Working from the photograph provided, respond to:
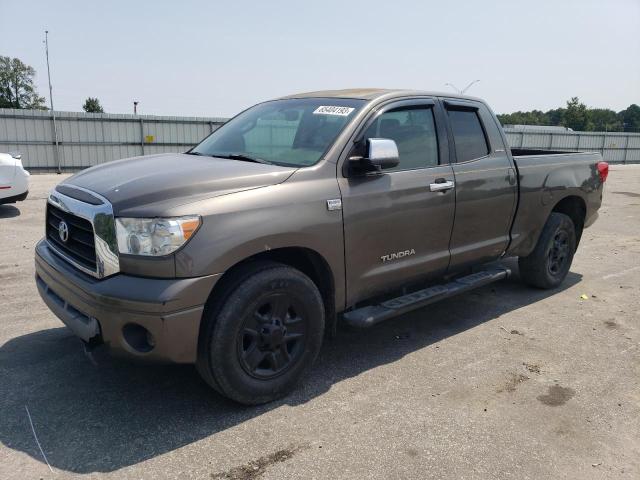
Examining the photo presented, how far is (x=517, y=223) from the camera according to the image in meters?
4.95

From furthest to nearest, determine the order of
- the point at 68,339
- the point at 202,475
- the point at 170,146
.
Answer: the point at 170,146 → the point at 68,339 → the point at 202,475

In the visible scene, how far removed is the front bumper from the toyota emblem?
0.42 m

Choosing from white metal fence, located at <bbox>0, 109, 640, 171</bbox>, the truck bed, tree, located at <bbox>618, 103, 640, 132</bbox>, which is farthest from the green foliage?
the truck bed

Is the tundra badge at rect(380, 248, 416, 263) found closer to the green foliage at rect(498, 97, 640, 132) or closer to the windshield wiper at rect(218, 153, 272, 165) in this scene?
the windshield wiper at rect(218, 153, 272, 165)

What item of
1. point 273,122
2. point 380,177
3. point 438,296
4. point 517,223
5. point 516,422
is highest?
point 273,122

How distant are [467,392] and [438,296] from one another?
866 mm

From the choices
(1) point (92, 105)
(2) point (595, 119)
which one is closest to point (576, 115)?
(2) point (595, 119)

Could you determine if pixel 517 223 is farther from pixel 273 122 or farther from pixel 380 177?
pixel 273 122

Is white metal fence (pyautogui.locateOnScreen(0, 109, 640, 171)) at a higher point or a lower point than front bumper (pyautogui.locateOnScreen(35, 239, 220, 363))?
higher

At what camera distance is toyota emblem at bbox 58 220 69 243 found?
326 cm

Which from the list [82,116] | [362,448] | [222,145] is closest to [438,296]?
[362,448]

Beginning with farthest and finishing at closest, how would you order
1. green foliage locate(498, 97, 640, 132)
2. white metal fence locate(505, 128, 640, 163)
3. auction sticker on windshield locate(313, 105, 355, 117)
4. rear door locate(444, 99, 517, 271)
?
green foliage locate(498, 97, 640, 132) → white metal fence locate(505, 128, 640, 163) → rear door locate(444, 99, 517, 271) → auction sticker on windshield locate(313, 105, 355, 117)

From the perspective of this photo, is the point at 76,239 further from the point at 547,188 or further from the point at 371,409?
the point at 547,188

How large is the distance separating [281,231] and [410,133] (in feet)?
5.08
